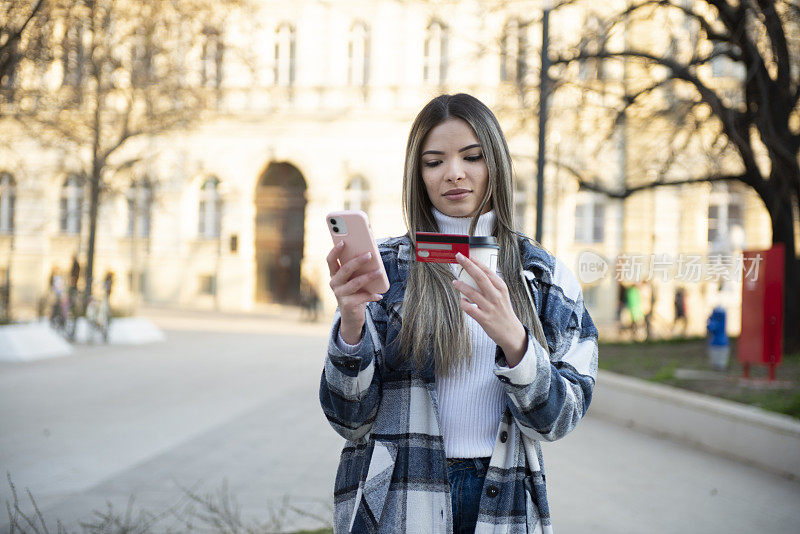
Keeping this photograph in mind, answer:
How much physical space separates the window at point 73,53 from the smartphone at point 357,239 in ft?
31.4

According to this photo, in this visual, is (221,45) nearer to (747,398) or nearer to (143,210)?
(143,210)

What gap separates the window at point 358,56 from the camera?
32375 mm

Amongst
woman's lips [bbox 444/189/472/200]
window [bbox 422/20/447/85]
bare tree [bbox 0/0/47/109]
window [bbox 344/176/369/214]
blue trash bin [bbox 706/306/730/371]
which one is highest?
window [bbox 422/20/447/85]

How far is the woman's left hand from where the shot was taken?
190 cm

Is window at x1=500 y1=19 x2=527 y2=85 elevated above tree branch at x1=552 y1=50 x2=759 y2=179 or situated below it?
above

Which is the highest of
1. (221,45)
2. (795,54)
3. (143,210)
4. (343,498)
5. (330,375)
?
(221,45)

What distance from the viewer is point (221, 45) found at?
19.4 m

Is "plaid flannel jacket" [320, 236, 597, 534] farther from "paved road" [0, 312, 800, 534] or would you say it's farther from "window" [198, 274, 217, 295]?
"window" [198, 274, 217, 295]

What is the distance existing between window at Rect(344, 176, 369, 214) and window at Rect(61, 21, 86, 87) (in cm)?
1390

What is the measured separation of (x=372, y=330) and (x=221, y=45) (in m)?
18.3

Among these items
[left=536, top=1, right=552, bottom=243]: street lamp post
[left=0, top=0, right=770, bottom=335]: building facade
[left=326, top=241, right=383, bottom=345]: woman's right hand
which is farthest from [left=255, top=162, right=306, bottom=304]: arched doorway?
[left=326, top=241, right=383, bottom=345]: woman's right hand

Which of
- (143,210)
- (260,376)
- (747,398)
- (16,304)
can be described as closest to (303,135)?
(143,210)

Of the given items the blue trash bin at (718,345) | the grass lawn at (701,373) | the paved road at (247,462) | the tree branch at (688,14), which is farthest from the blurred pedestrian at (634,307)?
the paved road at (247,462)

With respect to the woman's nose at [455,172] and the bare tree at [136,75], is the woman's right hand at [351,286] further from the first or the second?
the bare tree at [136,75]
